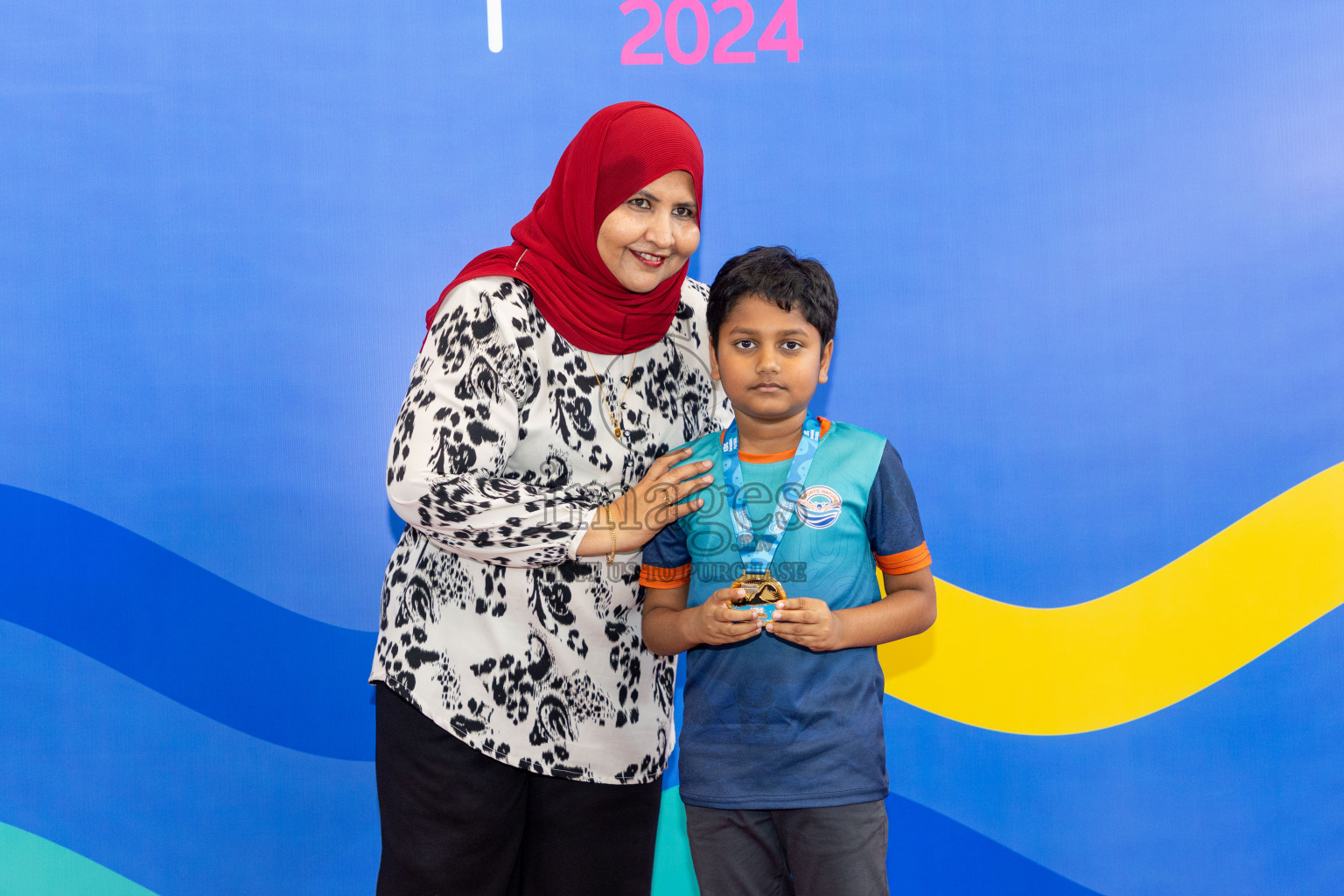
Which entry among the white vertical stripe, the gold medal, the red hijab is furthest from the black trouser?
the white vertical stripe

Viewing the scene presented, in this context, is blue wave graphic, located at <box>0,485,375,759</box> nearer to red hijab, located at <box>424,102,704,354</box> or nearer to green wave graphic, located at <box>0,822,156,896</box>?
green wave graphic, located at <box>0,822,156,896</box>

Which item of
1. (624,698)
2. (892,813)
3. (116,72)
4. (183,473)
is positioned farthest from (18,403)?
(892,813)

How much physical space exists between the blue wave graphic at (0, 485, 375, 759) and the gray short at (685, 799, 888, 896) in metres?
1.13

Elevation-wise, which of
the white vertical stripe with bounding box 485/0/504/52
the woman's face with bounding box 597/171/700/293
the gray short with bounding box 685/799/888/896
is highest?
the white vertical stripe with bounding box 485/0/504/52

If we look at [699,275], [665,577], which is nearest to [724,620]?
[665,577]

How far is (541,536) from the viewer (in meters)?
1.42

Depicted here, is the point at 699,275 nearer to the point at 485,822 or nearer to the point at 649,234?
the point at 649,234

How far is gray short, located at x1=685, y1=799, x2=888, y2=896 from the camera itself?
141cm

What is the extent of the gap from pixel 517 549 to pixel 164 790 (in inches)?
55.4

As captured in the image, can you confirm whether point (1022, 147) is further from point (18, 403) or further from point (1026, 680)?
point (18, 403)

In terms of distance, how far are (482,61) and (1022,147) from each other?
50.2 inches

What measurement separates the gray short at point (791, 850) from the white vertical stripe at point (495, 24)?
171 cm

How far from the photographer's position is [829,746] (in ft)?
4.60

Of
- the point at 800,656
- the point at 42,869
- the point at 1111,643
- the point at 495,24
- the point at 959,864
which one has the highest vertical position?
the point at 495,24
